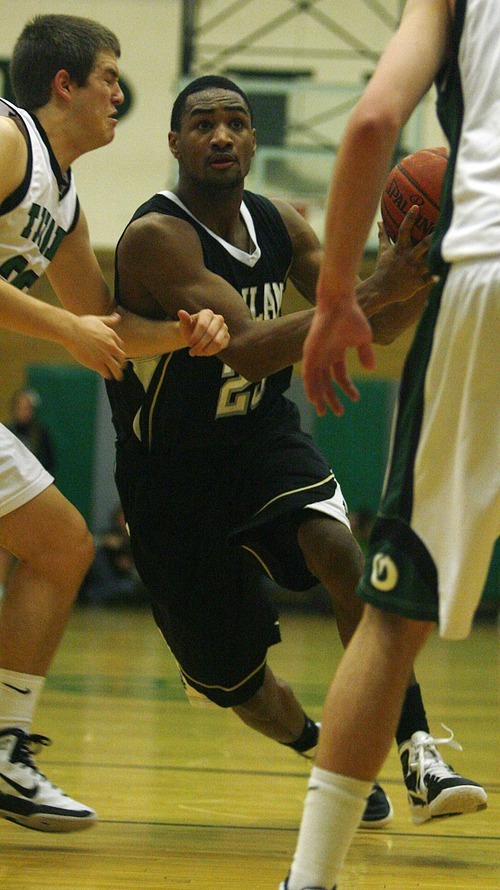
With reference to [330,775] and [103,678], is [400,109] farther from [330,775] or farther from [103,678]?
[103,678]

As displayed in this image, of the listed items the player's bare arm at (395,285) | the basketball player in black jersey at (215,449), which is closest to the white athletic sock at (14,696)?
the basketball player in black jersey at (215,449)

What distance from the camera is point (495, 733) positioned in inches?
207

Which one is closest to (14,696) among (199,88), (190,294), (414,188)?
(190,294)

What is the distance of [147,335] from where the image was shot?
3.33 meters

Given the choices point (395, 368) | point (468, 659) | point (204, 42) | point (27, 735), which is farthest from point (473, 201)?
point (395, 368)

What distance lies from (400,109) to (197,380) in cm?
161

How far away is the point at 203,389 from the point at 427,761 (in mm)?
1239

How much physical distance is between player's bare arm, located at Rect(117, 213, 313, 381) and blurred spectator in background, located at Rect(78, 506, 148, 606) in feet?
29.1

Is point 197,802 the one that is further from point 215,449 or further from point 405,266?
point 405,266

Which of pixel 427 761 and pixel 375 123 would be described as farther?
pixel 427 761

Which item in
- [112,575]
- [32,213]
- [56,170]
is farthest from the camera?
A: [112,575]

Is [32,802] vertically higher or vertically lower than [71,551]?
lower

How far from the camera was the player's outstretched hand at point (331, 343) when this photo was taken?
2102 mm

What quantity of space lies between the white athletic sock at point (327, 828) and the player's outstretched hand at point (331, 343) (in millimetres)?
682
